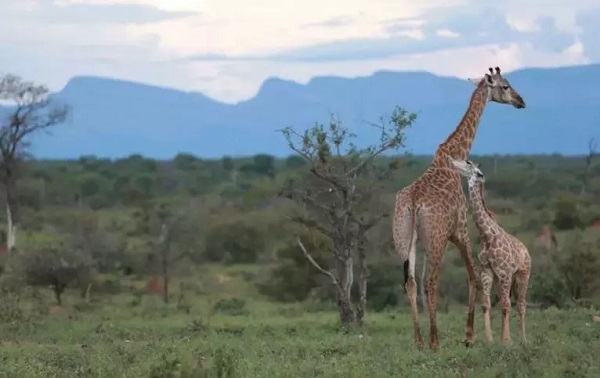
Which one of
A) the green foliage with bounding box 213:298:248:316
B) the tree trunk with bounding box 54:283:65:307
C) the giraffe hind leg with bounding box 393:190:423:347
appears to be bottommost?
the green foliage with bounding box 213:298:248:316

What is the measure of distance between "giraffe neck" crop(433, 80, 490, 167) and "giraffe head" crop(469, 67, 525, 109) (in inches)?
2.4

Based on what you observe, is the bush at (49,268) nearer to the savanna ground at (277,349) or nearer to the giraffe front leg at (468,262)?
the savanna ground at (277,349)

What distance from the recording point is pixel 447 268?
1268 inches

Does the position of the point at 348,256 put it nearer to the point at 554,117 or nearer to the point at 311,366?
the point at 311,366

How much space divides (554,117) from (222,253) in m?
164

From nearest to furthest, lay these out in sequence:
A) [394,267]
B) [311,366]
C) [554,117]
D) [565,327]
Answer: [311,366] < [565,327] < [394,267] < [554,117]

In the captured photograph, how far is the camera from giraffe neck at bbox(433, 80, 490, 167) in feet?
40.0

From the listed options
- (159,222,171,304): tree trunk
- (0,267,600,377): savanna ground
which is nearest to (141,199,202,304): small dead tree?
(159,222,171,304): tree trunk

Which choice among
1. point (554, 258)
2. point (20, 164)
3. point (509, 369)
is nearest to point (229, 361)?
point (509, 369)

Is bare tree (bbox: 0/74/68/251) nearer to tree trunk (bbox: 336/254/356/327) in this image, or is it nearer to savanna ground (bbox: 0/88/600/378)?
savanna ground (bbox: 0/88/600/378)

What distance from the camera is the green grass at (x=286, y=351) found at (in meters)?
9.32

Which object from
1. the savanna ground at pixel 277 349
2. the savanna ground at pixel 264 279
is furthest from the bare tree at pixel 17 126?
the savanna ground at pixel 277 349

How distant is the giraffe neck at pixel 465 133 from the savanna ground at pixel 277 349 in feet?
7.14

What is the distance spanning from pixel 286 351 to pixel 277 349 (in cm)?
37
